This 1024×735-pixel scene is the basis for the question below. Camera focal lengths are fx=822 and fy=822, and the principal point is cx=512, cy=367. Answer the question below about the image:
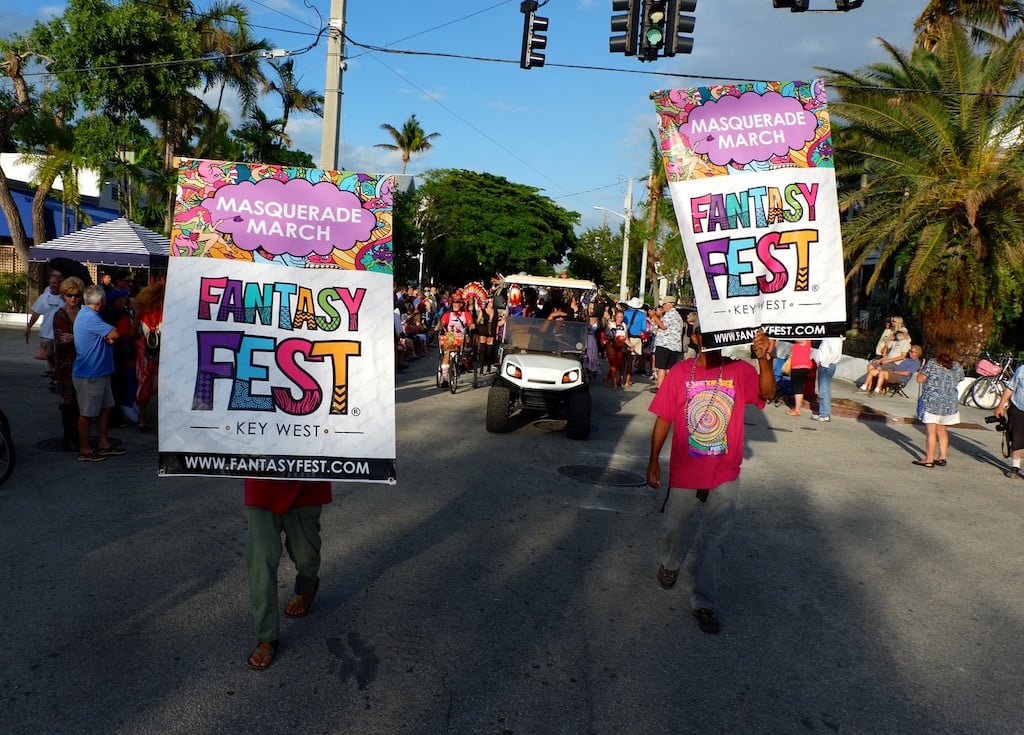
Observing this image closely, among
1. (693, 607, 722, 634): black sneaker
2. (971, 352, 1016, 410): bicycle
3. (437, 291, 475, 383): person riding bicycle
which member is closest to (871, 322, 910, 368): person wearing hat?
(971, 352, 1016, 410): bicycle

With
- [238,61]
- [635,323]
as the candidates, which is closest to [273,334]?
[635,323]

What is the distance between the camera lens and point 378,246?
4.44 m

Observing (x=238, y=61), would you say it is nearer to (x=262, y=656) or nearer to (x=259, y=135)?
(x=259, y=135)

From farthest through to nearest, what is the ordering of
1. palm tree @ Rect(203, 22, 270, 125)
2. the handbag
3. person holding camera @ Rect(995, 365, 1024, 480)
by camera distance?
1. palm tree @ Rect(203, 22, 270, 125)
2. the handbag
3. person holding camera @ Rect(995, 365, 1024, 480)

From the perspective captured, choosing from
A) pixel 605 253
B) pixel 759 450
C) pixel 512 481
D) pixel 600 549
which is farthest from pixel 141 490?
pixel 605 253

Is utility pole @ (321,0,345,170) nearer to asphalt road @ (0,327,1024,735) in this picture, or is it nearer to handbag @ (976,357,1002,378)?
asphalt road @ (0,327,1024,735)

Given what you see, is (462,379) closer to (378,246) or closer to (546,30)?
(546,30)

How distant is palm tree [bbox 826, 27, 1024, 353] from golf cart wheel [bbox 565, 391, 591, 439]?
32.8 ft

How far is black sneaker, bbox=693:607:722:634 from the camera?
16.3ft

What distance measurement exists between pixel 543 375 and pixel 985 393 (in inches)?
488

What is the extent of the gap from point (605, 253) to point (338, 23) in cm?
6458

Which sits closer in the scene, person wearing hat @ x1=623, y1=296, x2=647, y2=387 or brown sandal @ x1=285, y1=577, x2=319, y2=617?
brown sandal @ x1=285, y1=577, x2=319, y2=617

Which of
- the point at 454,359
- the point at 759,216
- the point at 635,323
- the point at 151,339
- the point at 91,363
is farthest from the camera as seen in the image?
the point at 635,323

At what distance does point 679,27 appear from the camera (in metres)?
12.2
